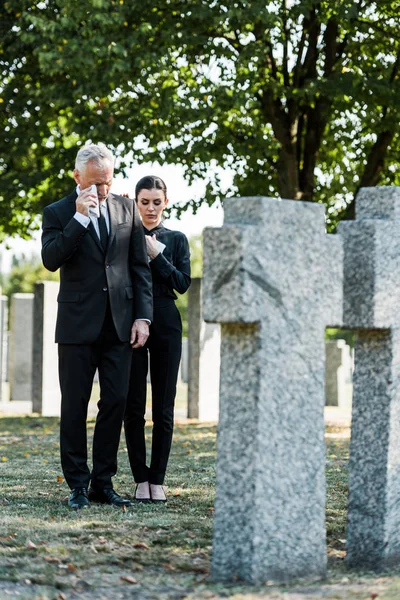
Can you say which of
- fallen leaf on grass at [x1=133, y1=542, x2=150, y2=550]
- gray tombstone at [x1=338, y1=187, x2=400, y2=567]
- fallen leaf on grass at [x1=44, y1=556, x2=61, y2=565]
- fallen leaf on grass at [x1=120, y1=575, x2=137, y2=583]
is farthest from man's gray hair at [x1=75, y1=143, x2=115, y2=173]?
fallen leaf on grass at [x1=120, y1=575, x2=137, y2=583]

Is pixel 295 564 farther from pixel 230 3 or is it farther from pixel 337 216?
Result: pixel 337 216

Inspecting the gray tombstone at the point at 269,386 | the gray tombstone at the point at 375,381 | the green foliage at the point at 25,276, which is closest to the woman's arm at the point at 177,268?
the gray tombstone at the point at 375,381

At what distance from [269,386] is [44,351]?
13.2m

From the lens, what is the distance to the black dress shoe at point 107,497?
23.9 feet

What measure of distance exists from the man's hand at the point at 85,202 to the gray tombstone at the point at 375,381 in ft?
6.68

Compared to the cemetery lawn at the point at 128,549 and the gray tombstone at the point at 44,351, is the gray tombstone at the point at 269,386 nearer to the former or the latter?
the cemetery lawn at the point at 128,549

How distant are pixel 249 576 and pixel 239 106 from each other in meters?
12.1

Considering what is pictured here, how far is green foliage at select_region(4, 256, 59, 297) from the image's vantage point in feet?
224

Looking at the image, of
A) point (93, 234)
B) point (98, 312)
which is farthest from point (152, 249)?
point (98, 312)

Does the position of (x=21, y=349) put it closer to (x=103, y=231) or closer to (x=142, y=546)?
(x=103, y=231)

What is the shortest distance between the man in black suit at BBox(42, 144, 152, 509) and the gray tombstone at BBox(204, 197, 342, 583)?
233 centimetres

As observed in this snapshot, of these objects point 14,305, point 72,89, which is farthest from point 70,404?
point 14,305

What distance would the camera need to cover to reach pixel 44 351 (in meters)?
17.8

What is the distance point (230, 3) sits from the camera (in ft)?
53.3
